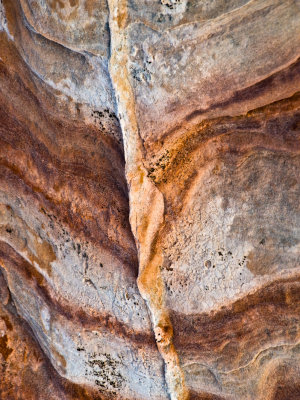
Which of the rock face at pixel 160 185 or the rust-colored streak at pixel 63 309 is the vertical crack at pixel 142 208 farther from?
the rust-colored streak at pixel 63 309

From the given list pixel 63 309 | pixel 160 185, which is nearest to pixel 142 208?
pixel 160 185

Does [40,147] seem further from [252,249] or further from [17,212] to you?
[252,249]

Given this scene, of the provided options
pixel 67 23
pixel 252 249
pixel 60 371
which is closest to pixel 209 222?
pixel 252 249

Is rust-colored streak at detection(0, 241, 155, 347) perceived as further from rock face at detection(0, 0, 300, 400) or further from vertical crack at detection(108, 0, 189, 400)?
vertical crack at detection(108, 0, 189, 400)

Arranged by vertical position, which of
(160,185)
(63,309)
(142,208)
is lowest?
(63,309)

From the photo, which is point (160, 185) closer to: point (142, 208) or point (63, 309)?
point (142, 208)

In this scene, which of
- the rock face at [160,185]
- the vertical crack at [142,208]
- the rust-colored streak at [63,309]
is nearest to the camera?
the rock face at [160,185]

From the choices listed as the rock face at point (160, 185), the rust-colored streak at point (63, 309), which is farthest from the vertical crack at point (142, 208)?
the rust-colored streak at point (63, 309)

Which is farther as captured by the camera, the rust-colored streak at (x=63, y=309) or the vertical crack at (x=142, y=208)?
the rust-colored streak at (x=63, y=309)
